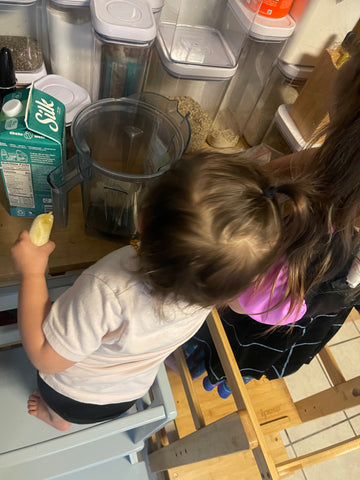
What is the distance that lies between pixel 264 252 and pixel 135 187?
0.84 feet

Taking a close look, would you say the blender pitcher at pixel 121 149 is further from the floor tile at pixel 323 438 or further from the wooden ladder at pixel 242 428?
the floor tile at pixel 323 438


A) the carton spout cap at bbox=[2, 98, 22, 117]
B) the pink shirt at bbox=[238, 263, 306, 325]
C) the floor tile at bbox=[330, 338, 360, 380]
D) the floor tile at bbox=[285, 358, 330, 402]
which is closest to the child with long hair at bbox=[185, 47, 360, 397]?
the pink shirt at bbox=[238, 263, 306, 325]

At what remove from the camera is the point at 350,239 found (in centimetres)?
53

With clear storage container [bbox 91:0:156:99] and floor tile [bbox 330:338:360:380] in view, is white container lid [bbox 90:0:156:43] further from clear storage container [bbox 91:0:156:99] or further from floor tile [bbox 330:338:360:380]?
floor tile [bbox 330:338:360:380]

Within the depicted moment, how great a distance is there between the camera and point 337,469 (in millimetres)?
1570

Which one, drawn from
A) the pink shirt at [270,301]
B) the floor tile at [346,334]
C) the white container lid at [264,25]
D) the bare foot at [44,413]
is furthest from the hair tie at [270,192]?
the floor tile at [346,334]

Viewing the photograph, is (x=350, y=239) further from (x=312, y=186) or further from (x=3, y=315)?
(x=3, y=315)

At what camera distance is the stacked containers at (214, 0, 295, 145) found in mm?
721

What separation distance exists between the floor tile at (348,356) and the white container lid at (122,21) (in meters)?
1.77

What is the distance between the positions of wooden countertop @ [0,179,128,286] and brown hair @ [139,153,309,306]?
9.3 inches

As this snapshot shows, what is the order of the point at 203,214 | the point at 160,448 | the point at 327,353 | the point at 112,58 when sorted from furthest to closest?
1. the point at 160,448
2. the point at 327,353
3. the point at 112,58
4. the point at 203,214

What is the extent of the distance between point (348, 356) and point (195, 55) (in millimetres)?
1714

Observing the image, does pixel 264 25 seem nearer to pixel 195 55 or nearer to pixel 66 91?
pixel 195 55

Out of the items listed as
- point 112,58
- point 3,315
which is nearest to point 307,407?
point 3,315
